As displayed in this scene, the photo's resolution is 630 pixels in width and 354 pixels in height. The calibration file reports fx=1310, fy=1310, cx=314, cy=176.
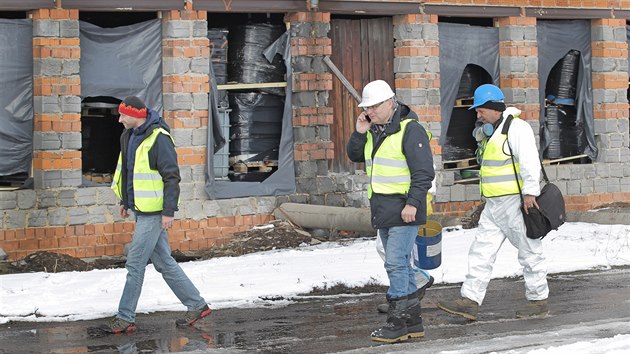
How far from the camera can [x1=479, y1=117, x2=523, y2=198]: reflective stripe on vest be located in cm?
1132

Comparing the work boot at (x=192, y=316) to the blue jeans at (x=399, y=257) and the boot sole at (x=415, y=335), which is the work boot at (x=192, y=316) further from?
the boot sole at (x=415, y=335)

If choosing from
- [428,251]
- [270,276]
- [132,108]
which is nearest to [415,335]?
[428,251]

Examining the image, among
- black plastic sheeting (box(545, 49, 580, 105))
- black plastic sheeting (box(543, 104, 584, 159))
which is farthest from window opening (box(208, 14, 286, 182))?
black plastic sheeting (box(545, 49, 580, 105))

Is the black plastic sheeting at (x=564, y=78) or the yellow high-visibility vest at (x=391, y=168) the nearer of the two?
the yellow high-visibility vest at (x=391, y=168)

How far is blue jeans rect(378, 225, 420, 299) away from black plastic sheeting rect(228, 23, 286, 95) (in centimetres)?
835

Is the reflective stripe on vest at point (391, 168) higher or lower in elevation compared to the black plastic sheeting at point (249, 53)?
lower

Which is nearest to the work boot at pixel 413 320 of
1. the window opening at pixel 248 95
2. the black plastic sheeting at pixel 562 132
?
the window opening at pixel 248 95

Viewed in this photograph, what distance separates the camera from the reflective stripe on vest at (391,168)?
10289mm

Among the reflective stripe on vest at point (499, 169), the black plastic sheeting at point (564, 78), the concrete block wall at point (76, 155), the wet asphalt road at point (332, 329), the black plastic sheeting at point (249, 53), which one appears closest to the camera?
the wet asphalt road at point (332, 329)

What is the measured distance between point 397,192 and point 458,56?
10465 mm

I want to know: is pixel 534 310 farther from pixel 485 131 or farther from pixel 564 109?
pixel 564 109

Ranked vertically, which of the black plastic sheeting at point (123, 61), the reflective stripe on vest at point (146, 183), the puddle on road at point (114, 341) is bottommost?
the puddle on road at point (114, 341)

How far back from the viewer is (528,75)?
21.0 m

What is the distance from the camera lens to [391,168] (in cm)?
1032
